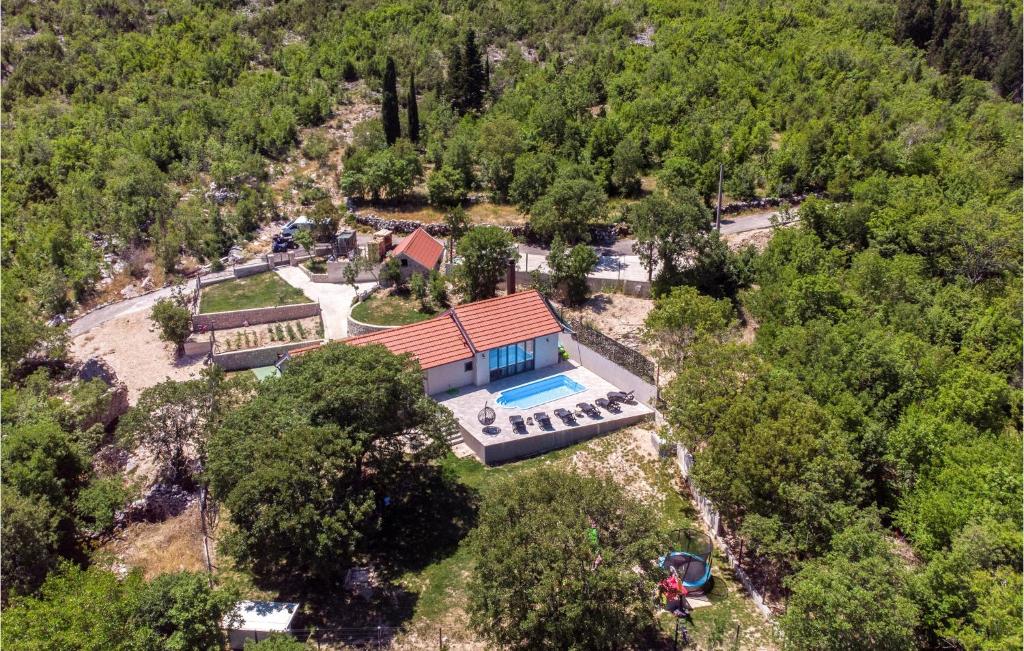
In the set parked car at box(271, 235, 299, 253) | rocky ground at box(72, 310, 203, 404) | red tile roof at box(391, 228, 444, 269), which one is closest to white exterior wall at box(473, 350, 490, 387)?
red tile roof at box(391, 228, 444, 269)

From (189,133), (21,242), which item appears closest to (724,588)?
(21,242)

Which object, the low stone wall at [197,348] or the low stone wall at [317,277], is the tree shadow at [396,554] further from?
the low stone wall at [317,277]

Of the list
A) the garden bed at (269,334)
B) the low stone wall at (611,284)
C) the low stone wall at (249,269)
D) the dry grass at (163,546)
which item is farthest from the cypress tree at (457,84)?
the dry grass at (163,546)

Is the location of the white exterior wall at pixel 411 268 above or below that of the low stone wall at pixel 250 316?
above

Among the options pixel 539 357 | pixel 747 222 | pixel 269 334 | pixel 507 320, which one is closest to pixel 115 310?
pixel 269 334

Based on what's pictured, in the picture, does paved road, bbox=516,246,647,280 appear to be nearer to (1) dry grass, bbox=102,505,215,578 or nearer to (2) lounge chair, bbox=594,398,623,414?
(2) lounge chair, bbox=594,398,623,414

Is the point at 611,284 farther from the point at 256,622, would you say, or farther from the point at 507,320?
the point at 256,622
